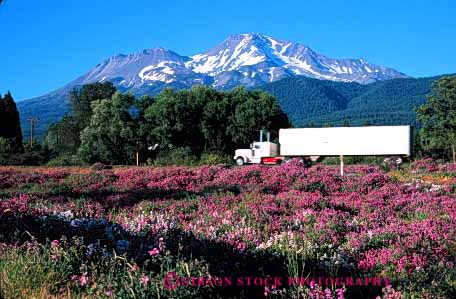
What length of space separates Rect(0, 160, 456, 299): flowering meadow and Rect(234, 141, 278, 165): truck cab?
41.9 m

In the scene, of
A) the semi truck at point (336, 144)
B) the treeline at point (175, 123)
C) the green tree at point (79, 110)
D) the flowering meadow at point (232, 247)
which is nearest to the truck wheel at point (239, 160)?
the semi truck at point (336, 144)

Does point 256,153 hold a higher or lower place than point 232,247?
higher

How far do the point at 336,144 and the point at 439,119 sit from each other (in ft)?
34.5

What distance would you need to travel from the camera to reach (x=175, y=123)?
68.8 m

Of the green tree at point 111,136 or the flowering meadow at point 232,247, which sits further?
the green tree at point 111,136

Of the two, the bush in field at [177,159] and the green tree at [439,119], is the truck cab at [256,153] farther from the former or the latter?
the green tree at [439,119]

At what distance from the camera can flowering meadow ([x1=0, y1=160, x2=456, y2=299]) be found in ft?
18.9

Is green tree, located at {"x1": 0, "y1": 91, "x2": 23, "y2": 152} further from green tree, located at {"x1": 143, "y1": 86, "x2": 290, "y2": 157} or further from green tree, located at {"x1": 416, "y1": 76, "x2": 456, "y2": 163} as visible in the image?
green tree, located at {"x1": 416, "y1": 76, "x2": 456, "y2": 163}

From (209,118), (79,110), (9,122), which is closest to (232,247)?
(209,118)

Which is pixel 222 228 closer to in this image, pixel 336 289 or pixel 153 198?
pixel 336 289

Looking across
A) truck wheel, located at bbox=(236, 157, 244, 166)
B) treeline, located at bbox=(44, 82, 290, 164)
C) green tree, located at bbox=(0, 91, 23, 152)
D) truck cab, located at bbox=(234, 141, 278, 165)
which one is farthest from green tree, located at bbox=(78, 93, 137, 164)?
green tree, located at bbox=(0, 91, 23, 152)

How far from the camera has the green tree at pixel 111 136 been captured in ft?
218

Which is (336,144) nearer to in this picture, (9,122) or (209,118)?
(209,118)

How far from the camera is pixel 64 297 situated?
5.46m
